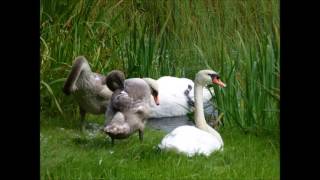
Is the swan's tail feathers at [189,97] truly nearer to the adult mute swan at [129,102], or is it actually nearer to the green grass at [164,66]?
the green grass at [164,66]

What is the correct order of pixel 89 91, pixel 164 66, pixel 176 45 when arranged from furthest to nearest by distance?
pixel 176 45, pixel 164 66, pixel 89 91

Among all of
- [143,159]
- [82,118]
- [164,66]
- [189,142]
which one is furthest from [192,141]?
[164,66]

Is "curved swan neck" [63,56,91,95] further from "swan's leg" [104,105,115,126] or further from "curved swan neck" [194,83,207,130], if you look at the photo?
"curved swan neck" [194,83,207,130]

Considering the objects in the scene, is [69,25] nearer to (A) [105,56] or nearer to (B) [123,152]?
(A) [105,56]

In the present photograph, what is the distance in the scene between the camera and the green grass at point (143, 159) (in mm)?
3268

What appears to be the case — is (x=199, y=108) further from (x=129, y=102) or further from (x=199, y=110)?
(x=129, y=102)

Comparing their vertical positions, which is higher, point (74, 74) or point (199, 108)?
point (74, 74)

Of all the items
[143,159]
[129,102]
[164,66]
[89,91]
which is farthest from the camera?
[164,66]

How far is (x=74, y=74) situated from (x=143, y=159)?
0.47 meters

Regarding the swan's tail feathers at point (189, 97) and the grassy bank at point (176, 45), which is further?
the swan's tail feathers at point (189, 97)

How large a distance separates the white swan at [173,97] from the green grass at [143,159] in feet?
0.83

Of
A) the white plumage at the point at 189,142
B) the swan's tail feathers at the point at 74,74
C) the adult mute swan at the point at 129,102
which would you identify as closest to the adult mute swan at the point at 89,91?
the swan's tail feathers at the point at 74,74

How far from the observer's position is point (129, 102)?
3.63 metres
